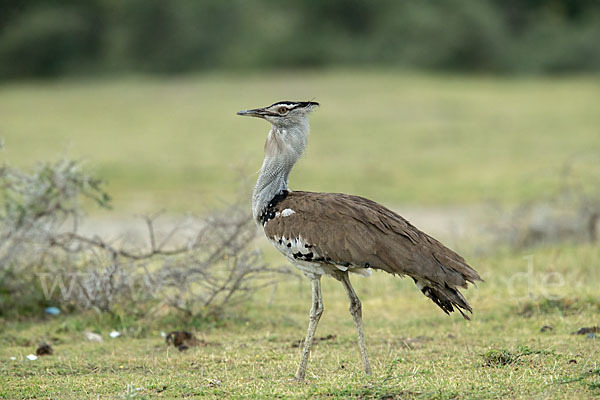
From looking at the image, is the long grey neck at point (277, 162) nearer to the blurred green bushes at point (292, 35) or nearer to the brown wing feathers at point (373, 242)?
the brown wing feathers at point (373, 242)

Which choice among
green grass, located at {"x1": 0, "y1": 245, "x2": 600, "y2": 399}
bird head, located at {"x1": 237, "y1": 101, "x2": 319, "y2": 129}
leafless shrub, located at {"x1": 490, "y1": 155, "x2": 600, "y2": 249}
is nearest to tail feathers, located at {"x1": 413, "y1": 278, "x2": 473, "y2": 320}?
green grass, located at {"x1": 0, "y1": 245, "x2": 600, "y2": 399}

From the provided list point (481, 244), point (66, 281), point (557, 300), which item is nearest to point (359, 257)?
point (557, 300)

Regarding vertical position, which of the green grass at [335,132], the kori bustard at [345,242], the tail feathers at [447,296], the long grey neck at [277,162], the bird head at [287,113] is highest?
the green grass at [335,132]

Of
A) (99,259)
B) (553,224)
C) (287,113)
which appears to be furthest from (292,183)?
(287,113)

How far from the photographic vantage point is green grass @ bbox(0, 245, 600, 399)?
445 cm

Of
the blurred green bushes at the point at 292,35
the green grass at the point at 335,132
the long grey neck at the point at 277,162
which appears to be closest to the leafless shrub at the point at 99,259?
the long grey neck at the point at 277,162

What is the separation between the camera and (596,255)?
778 centimetres

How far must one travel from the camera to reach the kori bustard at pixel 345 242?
14.8 ft

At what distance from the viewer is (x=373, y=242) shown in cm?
456

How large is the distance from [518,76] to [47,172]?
78.6 feet

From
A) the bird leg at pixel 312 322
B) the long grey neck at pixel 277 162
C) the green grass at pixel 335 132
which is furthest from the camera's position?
the green grass at pixel 335 132

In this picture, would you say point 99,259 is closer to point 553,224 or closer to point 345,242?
point 345,242

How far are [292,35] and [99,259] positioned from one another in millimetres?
24054

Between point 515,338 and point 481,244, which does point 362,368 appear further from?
point 481,244
